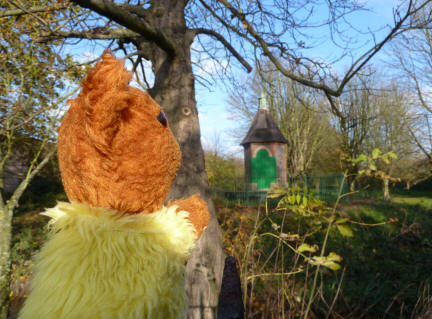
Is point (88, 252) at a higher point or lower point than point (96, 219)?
lower

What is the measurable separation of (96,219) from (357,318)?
4.54 metres

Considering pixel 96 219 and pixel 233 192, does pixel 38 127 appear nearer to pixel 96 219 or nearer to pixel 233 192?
pixel 96 219

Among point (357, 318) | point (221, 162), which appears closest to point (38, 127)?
point (357, 318)

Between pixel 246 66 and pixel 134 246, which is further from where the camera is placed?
pixel 246 66

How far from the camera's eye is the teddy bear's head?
2.94ft

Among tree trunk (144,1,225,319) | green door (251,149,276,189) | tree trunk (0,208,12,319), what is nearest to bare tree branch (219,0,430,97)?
tree trunk (144,1,225,319)

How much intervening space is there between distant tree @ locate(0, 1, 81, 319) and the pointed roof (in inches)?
353

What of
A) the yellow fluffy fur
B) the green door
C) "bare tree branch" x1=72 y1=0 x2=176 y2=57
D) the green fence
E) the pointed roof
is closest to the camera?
the yellow fluffy fur

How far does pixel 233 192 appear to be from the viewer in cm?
1055

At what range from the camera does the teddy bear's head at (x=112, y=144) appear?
35.3 inches

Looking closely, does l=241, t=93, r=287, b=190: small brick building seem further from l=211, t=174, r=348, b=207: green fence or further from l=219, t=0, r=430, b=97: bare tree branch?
l=219, t=0, r=430, b=97: bare tree branch

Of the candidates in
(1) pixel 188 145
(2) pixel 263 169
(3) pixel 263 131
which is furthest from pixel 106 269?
(3) pixel 263 131

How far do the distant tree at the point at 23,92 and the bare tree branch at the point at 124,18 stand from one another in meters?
1.83

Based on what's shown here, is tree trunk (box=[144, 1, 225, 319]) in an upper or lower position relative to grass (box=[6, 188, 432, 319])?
upper
